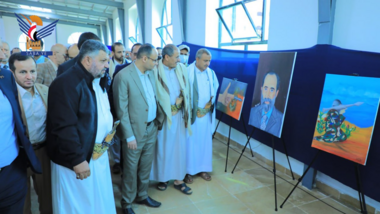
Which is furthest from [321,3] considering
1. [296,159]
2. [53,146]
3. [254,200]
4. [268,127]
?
[53,146]

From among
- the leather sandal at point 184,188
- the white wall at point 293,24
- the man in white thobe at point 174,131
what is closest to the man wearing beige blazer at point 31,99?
the man in white thobe at point 174,131

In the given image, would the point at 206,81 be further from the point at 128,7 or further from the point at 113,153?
the point at 128,7

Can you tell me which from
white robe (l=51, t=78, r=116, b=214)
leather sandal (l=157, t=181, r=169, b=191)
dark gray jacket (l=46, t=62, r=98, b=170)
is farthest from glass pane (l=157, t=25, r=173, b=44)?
dark gray jacket (l=46, t=62, r=98, b=170)

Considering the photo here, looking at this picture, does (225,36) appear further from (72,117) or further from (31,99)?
(72,117)

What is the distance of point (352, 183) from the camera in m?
2.36

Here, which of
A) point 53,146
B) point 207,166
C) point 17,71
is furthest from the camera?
point 207,166

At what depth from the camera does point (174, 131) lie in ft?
9.12

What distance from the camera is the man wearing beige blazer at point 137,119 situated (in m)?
2.14

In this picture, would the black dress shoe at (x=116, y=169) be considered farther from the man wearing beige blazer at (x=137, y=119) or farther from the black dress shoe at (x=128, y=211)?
the black dress shoe at (x=128, y=211)

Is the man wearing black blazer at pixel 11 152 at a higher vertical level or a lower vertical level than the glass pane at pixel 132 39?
lower

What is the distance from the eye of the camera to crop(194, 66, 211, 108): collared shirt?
120 inches

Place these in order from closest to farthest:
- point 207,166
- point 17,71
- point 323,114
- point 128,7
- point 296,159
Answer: point 17,71
point 323,114
point 296,159
point 207,166
point 128,7

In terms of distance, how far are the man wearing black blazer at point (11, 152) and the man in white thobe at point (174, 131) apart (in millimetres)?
1386

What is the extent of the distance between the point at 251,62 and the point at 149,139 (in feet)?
6.89
